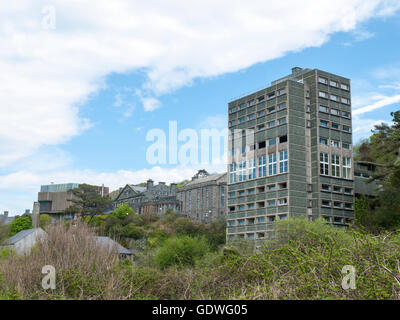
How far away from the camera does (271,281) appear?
13883 mm

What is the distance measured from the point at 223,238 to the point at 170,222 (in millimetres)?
17022

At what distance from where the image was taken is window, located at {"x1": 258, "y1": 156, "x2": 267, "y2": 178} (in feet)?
209

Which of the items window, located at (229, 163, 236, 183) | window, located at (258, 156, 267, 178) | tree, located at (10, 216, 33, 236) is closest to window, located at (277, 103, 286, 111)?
window, located at (258, 156, 267, 178)

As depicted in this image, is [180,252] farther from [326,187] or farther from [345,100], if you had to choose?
[345,100]

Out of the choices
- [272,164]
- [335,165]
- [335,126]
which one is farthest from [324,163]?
[272,164]

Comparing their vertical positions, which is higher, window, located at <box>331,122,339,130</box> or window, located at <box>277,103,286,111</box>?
window, located at <box>277,103,286,111</box>

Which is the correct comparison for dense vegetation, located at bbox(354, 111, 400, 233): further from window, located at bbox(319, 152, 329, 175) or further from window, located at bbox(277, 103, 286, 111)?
window, located at bbox(277, 103, 286, 111)

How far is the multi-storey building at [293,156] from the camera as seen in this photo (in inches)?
2377

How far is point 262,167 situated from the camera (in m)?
64.0

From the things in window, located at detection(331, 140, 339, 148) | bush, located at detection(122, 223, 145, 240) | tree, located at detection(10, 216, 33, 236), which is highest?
window, located at detection(331, 140, 339, 148)

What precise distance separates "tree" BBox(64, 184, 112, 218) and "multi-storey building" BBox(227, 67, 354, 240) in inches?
1379
